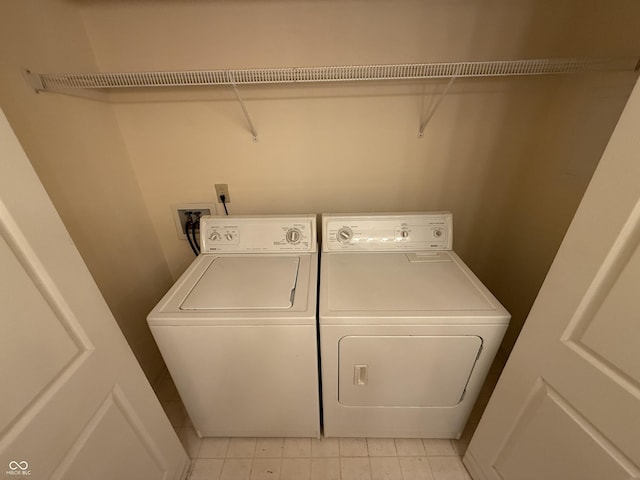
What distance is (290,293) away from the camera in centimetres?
116

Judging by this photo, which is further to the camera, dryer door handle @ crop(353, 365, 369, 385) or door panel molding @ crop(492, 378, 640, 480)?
dryer door handle @ crop(353, 365, 369, 385)

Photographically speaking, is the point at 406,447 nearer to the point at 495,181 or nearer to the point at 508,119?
the point at 495,181

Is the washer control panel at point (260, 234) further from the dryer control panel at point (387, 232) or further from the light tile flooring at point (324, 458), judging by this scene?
the light tile flooring at point (324, 458)

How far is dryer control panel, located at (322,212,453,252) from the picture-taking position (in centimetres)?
146

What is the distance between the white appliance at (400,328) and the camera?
41.1 inches

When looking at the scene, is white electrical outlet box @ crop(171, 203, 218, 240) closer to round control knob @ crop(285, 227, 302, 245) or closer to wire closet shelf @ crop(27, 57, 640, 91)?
round control knob @ crop(285, 227, 302, 245)

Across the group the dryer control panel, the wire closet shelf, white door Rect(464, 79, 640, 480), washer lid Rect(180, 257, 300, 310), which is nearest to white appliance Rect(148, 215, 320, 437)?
washer lid Rect(180, 257, 300, 310)

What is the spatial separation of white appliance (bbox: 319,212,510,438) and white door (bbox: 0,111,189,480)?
740mm

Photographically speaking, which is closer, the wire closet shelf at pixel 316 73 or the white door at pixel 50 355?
the white door at pixel 50 355

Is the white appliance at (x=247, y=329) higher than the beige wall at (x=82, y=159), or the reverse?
the beige wall at (x=82, y=159)

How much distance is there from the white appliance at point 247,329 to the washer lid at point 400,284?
0.43 ft

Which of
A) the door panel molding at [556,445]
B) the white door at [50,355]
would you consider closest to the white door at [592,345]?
the door panel molding at [556,445]
